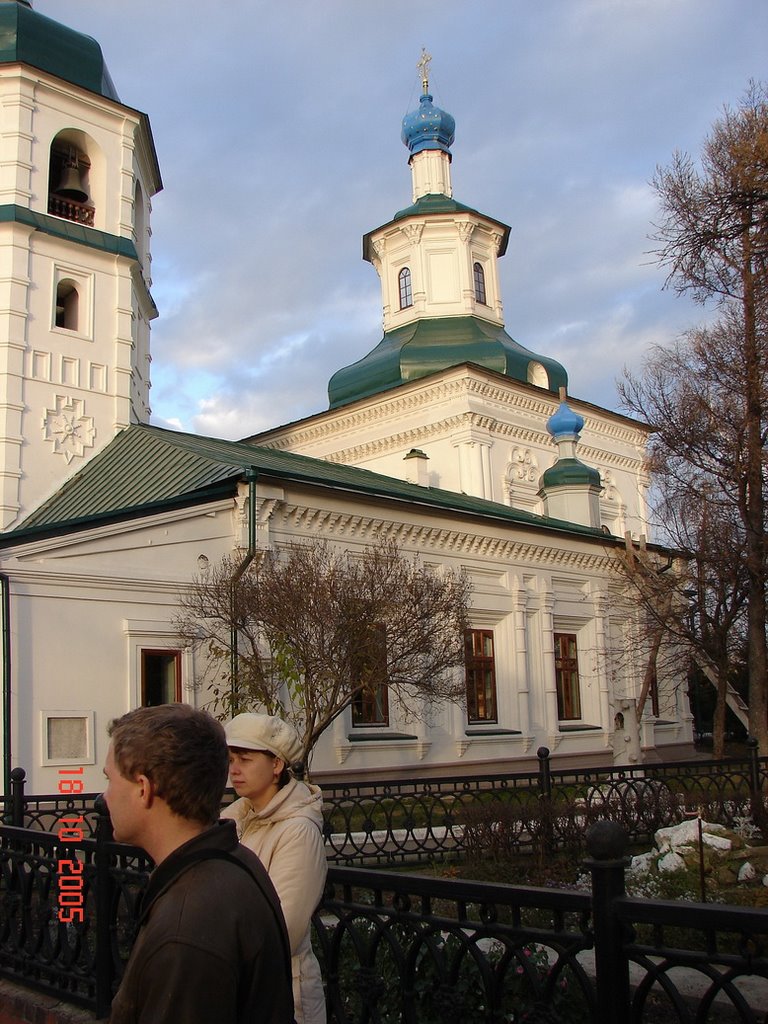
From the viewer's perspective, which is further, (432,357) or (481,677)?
(432,357)

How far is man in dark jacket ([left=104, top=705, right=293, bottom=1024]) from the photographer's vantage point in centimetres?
189

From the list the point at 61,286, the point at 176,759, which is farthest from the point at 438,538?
the point at 176,759

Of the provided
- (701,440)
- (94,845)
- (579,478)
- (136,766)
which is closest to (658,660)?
(579,478)

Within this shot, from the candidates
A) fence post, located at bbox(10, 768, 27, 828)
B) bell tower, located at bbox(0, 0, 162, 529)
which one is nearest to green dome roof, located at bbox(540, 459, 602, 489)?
bell tower, located at bbox(0, 0, 162, 529)

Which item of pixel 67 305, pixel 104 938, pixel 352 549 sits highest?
pixel 67 305

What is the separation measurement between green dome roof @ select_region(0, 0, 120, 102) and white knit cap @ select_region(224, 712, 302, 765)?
18373 millimetres

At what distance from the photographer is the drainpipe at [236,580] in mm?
Result: 13328

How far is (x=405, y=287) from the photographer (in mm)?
32406

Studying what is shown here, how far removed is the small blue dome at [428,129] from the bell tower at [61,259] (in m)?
15.7

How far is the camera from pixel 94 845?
471 centimetres

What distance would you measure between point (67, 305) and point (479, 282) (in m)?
16.3

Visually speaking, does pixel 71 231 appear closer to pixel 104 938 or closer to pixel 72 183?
pixel 72 183

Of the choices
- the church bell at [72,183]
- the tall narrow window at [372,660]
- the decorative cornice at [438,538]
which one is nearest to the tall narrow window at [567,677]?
the decorative cornice at [438,538]
